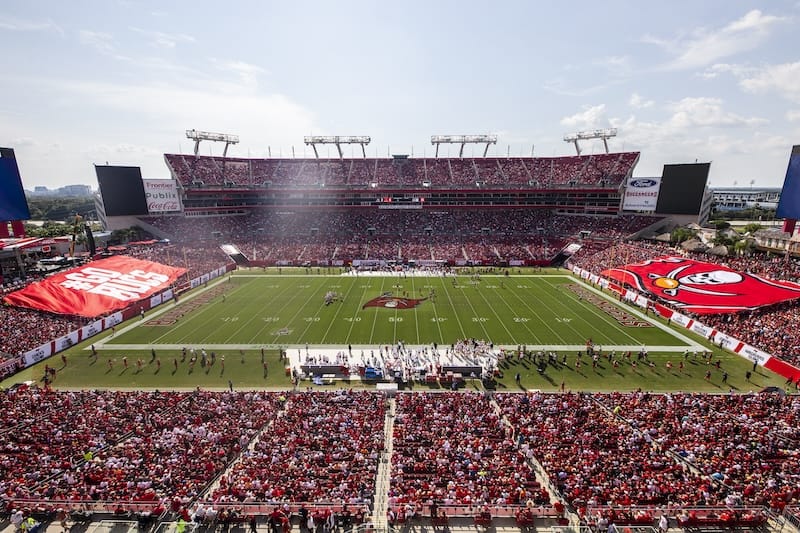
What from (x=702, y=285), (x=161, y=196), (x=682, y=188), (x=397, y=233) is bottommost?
(x=702, y=285)

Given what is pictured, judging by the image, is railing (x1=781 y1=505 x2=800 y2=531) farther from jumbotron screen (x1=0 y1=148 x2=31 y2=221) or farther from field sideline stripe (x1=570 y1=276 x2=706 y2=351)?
jumbotron screen (x1=0 y1=148 x2=31 y2=221)

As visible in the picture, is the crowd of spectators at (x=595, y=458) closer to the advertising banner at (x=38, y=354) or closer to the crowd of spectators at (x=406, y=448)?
the crowd of spectators at (x=406, y=448)

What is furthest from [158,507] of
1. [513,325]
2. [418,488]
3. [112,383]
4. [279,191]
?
[279,191]

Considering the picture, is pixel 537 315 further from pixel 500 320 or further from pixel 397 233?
pixel 397 233

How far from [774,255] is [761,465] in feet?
141

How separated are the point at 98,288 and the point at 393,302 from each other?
26.1 meters

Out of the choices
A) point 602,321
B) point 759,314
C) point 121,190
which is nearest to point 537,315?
point 602,321

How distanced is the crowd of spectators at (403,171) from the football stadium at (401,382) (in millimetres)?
9647

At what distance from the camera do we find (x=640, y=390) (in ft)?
68.0

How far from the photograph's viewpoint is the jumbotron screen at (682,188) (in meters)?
49.3

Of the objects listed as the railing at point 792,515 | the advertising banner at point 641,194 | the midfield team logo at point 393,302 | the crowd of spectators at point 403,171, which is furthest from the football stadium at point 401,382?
the crowd of spectators at point 403,171

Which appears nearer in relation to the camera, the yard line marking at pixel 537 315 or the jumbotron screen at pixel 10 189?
the yard line marking at pixel 537 315

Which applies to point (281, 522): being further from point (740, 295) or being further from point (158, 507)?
point (740, 295)

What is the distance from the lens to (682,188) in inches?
1992
